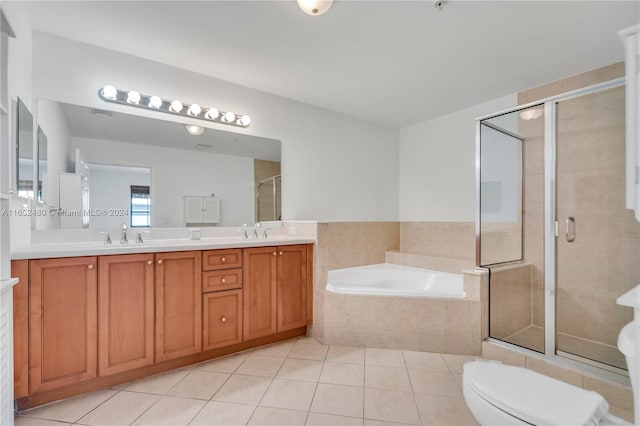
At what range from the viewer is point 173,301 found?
2.01 metres

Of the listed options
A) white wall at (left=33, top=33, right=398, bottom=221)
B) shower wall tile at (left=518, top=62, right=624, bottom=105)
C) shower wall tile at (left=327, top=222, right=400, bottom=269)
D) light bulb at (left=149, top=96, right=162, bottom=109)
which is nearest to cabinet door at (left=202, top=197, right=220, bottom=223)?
white wall at (left=33, top=33, right=398, bottom=221)

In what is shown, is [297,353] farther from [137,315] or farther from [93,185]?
[93,185]

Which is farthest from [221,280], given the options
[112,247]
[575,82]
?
[575,82]

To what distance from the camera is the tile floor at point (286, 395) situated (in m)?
1.57

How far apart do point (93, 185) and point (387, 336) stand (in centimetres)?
261

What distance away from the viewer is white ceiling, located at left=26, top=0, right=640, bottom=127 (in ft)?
5.91

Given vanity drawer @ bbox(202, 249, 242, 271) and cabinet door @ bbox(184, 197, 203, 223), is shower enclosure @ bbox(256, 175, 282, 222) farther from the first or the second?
vanity drawer @ bbox(202, 249, 242, 271)

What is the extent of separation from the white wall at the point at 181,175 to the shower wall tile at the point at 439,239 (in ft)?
6.98

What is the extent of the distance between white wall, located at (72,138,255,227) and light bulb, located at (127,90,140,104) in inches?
13.4

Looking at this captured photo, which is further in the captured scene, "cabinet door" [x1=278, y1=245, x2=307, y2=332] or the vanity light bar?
"cabinet door" [x1=278, y1=245, x2=307, y2=332]

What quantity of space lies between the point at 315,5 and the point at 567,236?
257cm

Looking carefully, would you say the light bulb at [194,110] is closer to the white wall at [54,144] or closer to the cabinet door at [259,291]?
the white wall at [54,144]

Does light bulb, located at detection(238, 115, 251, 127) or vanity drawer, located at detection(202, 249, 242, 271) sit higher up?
light bulb, located at detection(238, 115, 251, 127)

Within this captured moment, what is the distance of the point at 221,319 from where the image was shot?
7.23 feet
